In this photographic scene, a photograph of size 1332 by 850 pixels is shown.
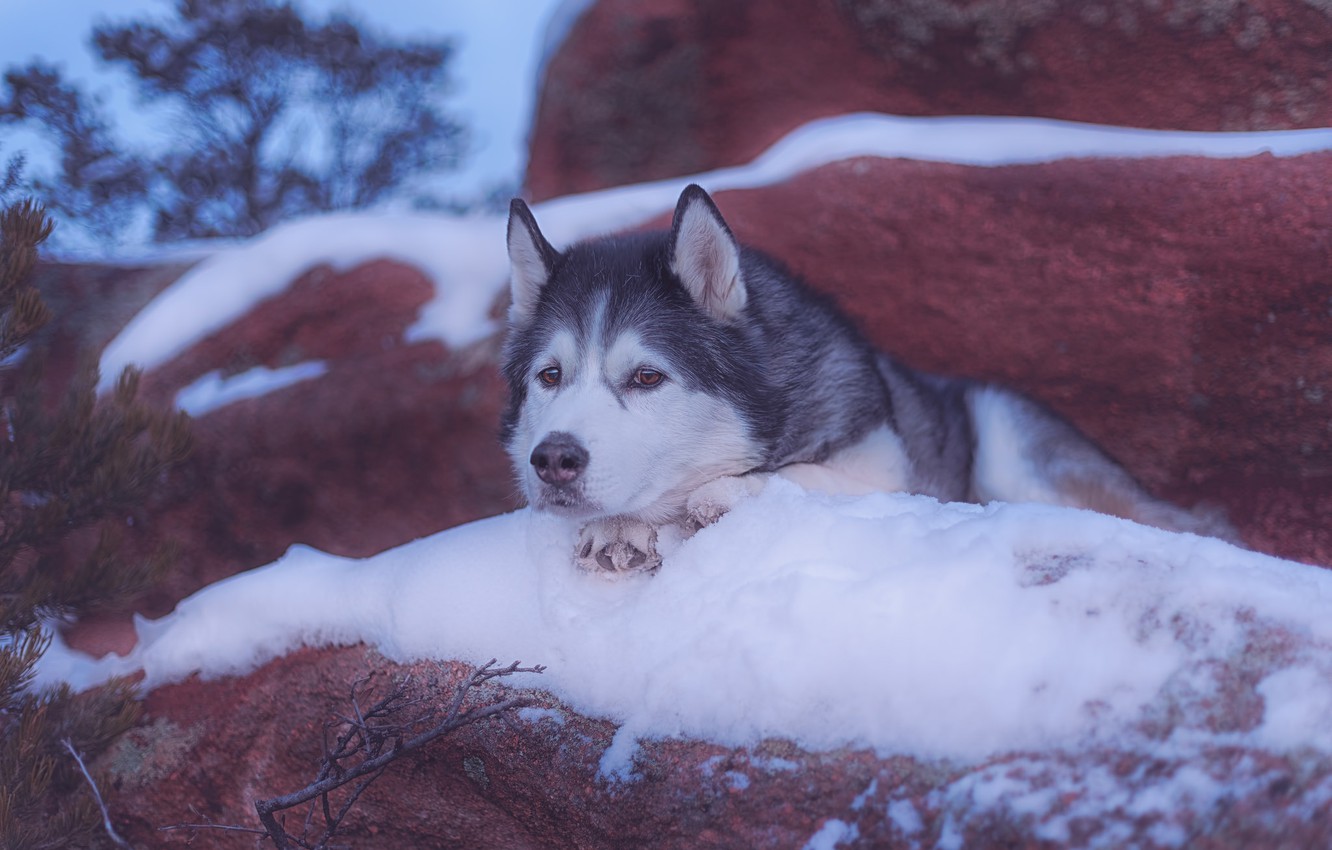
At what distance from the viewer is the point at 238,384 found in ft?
20.1

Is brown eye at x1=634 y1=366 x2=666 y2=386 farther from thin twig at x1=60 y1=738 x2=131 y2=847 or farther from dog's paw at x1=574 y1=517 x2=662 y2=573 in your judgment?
thin twig at x1=60 y1=738 x2=131 y2=847

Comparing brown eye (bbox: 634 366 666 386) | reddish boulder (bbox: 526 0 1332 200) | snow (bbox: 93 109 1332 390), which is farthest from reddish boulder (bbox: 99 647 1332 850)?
reddish boulder (bbox: 526 0 1332 200)

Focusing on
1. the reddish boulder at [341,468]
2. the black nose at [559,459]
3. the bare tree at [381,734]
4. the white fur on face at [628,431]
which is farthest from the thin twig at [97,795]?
the reddish boulder at [341,468]

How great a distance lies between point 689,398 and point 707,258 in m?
0.54

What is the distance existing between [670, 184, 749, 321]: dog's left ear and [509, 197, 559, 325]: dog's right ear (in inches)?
21.8

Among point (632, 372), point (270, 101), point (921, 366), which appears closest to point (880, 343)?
point (921, 366)

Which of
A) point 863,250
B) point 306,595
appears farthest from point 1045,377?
point 306,595

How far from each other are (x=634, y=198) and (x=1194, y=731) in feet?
16.3

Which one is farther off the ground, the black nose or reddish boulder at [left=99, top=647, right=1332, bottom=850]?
the black nose

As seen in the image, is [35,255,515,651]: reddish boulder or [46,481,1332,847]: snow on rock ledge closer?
[46,481,1332,847]: snow on rock ledge

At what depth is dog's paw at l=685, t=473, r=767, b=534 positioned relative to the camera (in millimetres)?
3025

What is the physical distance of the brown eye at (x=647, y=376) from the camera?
3.20 m

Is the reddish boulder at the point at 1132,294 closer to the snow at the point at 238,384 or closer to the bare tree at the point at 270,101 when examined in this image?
the snow at the point at 238,384

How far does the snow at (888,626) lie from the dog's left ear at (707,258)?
0.77 m
